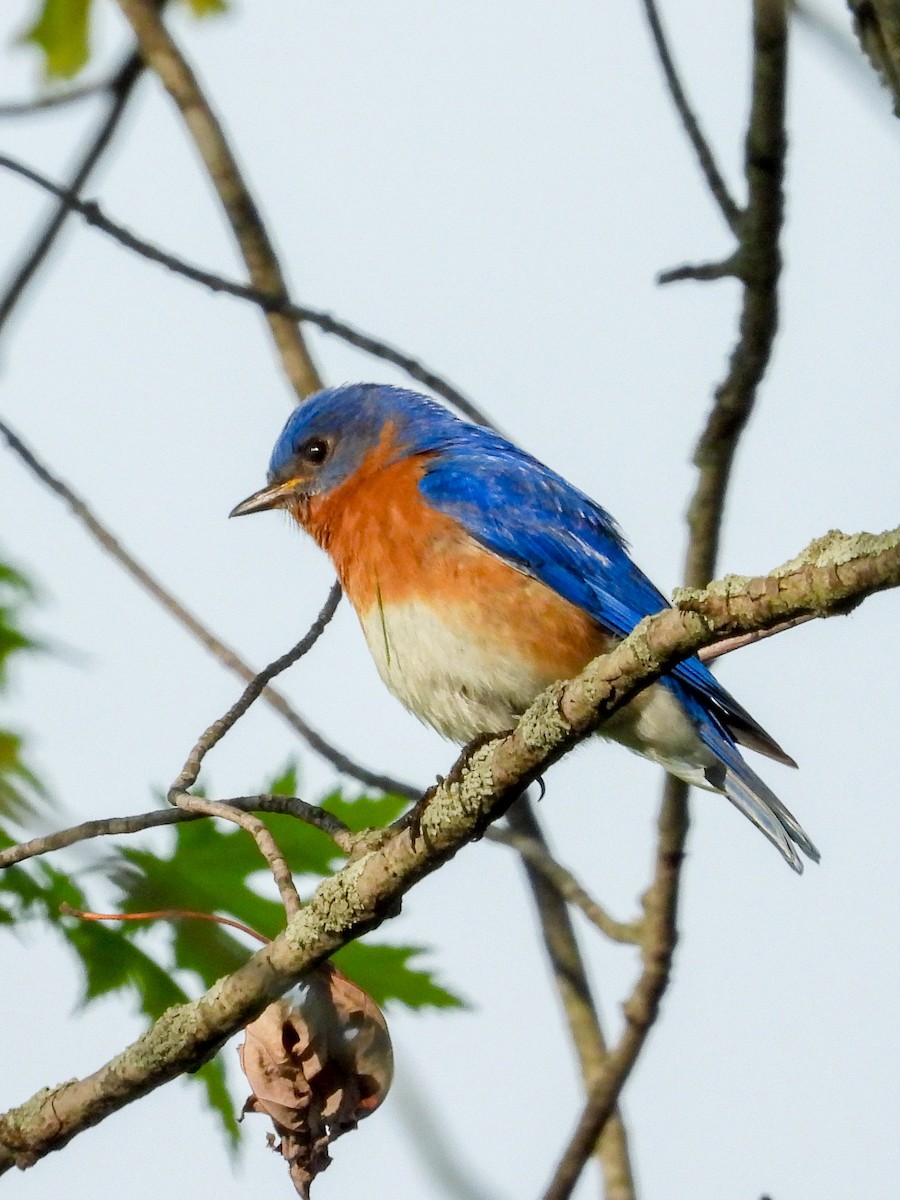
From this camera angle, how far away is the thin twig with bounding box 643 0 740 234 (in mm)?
5719

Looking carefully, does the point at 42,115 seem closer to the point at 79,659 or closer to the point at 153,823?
the point at 79,659

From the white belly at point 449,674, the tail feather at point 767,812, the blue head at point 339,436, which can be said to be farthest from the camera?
the blue head at point 339,436

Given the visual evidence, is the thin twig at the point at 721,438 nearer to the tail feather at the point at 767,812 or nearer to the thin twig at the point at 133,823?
the tail feather at the point at 767,812

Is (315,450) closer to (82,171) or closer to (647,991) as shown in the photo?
(82,171)

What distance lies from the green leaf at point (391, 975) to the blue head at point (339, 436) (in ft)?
7.53

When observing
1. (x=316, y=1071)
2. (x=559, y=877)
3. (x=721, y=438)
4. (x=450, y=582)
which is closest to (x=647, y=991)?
(x=559, y=877)

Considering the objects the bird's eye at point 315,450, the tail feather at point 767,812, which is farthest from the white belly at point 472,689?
the bird's eye at point 315,450

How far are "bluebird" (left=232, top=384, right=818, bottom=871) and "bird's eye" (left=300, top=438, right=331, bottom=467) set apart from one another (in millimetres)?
161

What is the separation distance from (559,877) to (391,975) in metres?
1.15

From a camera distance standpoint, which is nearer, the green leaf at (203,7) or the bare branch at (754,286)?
the bare branch at (754,286)

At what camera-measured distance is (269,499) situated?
7.12m

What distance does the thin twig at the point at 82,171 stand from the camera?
6867 mm

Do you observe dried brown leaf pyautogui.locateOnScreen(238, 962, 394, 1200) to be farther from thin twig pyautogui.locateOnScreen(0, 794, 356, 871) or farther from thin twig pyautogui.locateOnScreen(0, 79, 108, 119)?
thin twig pyautogui.locateOnScreen(0, 79, 108, 119)

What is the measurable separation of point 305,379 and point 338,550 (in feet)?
3.19
